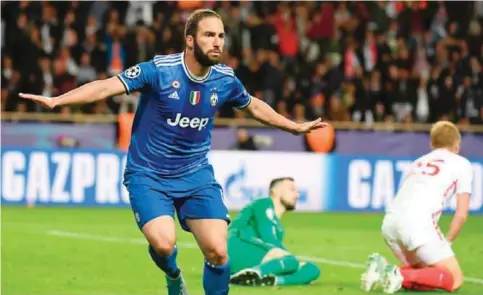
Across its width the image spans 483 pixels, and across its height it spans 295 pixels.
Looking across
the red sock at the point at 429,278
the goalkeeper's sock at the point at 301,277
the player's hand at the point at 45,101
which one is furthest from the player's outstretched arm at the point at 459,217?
the player's hand at the point at 45,101

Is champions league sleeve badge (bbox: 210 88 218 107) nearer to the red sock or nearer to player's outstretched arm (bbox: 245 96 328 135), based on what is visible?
player's outstretched arm (bbox: 245 96 328 135)

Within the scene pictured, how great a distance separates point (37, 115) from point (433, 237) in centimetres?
1332

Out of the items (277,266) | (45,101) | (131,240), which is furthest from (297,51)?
(45,101)

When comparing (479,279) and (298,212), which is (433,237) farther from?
(298,212)

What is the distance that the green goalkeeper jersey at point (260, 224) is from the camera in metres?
11.0

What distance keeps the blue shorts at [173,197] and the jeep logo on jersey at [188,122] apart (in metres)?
0.36

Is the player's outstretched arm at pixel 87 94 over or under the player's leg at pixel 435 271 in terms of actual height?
over

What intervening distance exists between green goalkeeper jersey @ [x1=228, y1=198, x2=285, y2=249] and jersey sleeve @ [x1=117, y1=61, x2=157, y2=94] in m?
2.59

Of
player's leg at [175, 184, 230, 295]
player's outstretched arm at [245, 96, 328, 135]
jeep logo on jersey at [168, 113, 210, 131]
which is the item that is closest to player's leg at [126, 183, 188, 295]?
player's leg at [175, 184, 230, 295]

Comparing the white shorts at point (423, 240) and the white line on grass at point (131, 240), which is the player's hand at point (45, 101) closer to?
the white shorts at point (423, 240)

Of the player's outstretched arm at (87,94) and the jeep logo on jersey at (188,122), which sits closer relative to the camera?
the player's outstretched arm at (87,94)

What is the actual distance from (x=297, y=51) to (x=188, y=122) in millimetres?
16393

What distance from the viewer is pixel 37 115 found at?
22.7m

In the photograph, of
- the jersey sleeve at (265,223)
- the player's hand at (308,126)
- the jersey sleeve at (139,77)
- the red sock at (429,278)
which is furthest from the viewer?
the jersey sleeve at (265,223)
